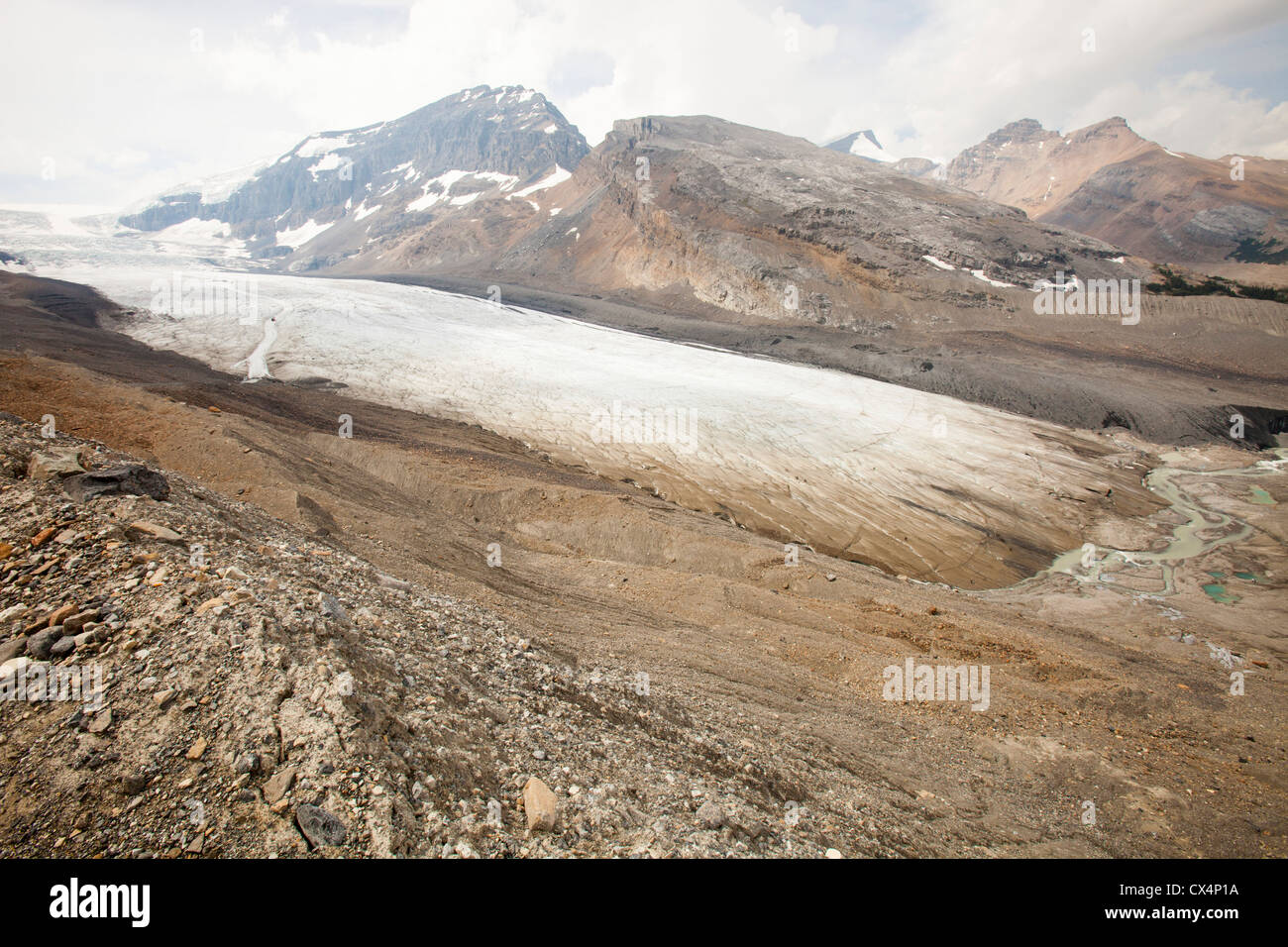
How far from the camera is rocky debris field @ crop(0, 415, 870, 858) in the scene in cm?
340

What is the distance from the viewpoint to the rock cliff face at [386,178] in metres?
144

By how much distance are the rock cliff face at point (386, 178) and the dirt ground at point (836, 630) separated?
441 ft

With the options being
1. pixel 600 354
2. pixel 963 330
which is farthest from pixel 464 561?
pixel 963 330

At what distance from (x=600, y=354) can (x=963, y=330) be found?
103 ft

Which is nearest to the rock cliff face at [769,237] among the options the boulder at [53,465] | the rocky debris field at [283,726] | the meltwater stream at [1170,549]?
the meltwater stream at [1170,549]

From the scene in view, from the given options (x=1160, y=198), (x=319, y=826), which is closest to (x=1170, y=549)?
(x=319, y=826)

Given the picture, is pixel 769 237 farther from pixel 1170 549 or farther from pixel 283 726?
pixel 283 726

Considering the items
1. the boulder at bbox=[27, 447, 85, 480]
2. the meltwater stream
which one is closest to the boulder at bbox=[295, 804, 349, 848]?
the boulder at bbox=[27, 447, 85, 480]

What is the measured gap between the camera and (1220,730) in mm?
8625

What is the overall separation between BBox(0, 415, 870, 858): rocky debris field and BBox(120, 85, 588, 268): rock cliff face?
470ft

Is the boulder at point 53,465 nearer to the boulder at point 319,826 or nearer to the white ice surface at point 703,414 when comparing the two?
the boulder at point 319,826

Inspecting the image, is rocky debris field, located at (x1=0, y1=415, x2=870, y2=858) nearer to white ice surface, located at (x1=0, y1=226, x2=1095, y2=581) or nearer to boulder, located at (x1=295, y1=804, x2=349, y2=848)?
boulder, located at (x1=295, y1=804, x2=349, y2=848)

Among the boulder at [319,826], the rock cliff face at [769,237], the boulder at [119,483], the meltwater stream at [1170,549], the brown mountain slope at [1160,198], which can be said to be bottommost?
the meltwater stream at [1170,549]
